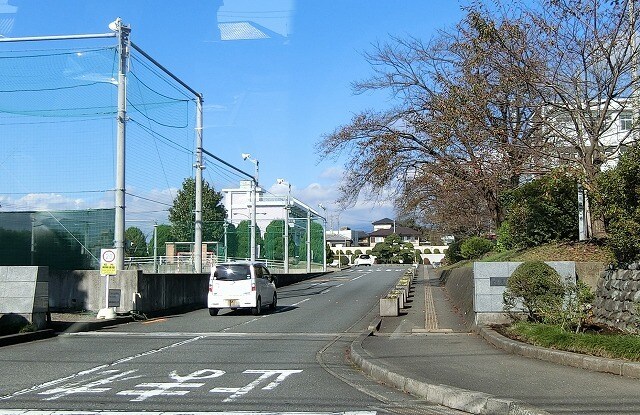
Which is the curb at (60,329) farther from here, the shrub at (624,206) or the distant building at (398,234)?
the distant building at (398,234)

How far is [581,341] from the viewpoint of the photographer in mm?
10781

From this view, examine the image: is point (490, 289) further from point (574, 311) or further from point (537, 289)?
point (574, 311)

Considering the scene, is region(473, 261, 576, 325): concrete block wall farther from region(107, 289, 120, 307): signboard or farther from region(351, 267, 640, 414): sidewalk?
region(107, 289, 120, 307): signboard

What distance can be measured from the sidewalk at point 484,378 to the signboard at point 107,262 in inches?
344

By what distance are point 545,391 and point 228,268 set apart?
1596 cm

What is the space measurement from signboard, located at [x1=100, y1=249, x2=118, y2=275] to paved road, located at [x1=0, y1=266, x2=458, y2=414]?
5.72ft

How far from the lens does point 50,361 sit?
1262 cm

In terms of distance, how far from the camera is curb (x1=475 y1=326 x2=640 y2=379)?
9266mm

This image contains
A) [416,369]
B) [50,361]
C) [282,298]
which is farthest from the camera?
[282,298]

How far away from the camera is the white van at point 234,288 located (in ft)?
75.3

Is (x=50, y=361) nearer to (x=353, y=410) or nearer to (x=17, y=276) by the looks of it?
(x=17, y=276)

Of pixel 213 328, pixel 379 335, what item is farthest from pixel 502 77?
pixel 213 328

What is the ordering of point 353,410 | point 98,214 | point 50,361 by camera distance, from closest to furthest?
point 353,410 < point 50,361 < point 98,214

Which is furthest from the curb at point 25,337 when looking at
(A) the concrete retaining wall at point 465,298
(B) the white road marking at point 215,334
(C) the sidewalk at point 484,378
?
(A) the concrete retaining wall at point 465,298
